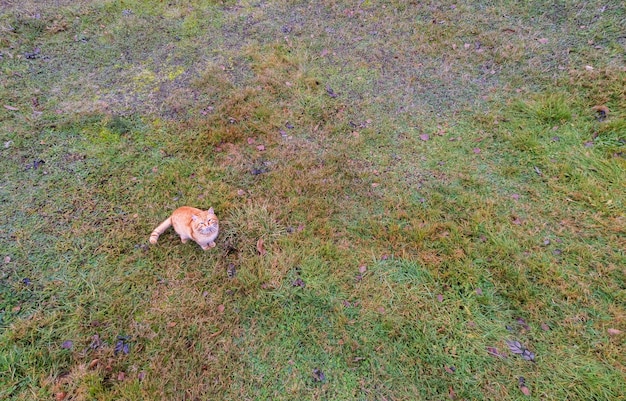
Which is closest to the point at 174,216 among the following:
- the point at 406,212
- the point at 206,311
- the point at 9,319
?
the point at 206,311

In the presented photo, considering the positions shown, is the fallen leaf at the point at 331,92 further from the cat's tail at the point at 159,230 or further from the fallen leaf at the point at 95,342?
the fallen leaf at the point at 95,342

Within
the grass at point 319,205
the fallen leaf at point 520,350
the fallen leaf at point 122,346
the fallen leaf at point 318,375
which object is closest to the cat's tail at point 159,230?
the grass at point 319,205

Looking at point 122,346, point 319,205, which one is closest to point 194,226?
point 122,346

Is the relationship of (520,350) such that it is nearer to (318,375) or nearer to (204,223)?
(318,375)

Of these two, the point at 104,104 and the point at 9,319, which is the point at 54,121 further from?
the point at 9,319

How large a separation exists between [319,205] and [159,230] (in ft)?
5.23

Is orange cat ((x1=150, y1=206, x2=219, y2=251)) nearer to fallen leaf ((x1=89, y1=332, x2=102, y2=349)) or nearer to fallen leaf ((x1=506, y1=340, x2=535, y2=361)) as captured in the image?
fallen leaf ((x1=89, y1=332, x2=102, y2=349))

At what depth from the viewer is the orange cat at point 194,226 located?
297 cm

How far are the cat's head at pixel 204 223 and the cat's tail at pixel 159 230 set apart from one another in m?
0.37

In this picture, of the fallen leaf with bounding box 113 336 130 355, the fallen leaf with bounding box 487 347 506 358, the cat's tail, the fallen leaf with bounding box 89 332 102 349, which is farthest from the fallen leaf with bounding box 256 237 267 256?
the fallen leaf with bounding box 487 347 506 358

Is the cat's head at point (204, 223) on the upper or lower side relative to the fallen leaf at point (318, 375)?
upper

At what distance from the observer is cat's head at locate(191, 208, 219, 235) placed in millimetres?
2951

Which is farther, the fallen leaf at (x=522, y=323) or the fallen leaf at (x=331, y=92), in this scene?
the fallen leaf at (x=331, y=92)

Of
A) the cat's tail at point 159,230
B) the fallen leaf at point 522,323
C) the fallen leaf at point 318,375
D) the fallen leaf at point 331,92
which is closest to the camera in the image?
the fallen leaf at point 318,375
